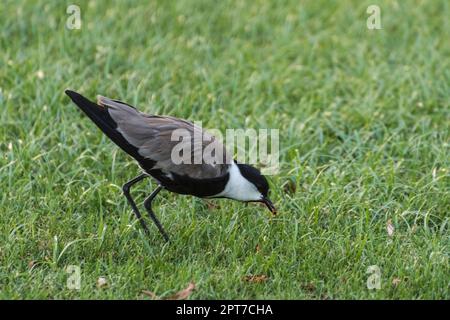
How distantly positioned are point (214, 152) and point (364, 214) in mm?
1164

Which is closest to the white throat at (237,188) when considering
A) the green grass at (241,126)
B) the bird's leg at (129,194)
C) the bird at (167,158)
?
the bird at (167,158)

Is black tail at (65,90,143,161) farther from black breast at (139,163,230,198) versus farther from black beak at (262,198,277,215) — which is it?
black beak at (262,198,277,215)

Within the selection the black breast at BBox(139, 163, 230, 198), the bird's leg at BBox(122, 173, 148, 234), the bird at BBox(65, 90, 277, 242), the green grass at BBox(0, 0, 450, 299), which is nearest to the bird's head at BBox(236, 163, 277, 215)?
the bird at BBox(65, 90, 277, 242)

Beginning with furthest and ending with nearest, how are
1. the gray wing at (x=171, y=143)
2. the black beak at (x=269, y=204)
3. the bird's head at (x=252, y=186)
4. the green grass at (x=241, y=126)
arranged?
1. the black beak at (x=269, y=204)
2. the bird's head at (x=252, y=186)
3. the gray wing at (x=171, y=143)
4. the green grass at (x=241, y=126)

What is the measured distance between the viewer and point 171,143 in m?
5.52

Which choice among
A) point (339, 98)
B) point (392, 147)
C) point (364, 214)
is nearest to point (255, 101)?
point (339, 98)

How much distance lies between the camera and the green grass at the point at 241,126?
17.6 feet

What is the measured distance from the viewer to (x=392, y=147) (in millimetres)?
6812

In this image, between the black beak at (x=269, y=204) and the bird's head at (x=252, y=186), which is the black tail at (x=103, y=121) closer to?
the bird's head at (x=252, y=186)

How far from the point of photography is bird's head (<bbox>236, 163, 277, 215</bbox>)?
Answer: 558 centimetres

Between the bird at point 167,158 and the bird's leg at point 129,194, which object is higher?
the bird at point 167,158

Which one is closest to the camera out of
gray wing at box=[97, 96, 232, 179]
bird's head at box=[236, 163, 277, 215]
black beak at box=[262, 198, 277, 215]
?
gray wing at box=[97, 96, 232, 179]

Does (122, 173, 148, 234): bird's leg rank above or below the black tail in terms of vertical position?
below

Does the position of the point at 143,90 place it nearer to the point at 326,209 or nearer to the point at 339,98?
the point at 339,98
